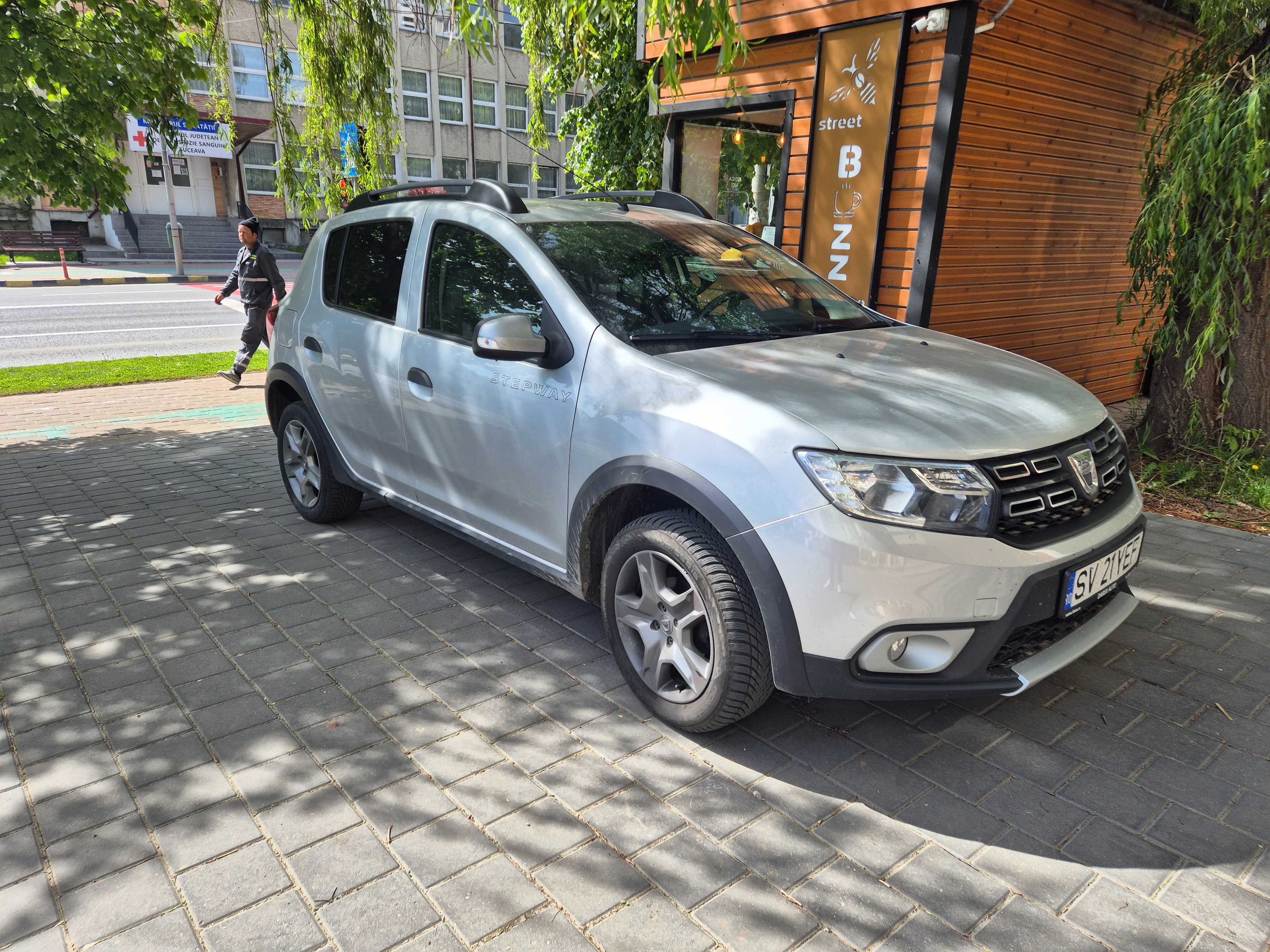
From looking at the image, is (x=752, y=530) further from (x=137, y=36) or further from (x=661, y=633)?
(x=137, y=36)

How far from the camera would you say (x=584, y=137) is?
11.1 m

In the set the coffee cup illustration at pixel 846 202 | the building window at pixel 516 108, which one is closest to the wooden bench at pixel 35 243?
the building window at pixel 516 108

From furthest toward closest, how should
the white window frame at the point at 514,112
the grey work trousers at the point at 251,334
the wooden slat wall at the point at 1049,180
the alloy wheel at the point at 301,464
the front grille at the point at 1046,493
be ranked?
the white window frame at the point at 514,112
the grey work trousers at the point at 251,334
the wooden slat wall at the point at 1049,180
the alloy wheel at the point at 301,464
the front grille at the point at 1046,493

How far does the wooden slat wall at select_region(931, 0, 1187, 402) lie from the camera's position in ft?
20.0

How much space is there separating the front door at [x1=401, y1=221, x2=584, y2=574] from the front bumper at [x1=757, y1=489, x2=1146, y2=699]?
1.08m

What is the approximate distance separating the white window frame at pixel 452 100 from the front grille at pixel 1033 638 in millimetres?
38417

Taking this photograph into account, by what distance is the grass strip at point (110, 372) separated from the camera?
33.4 ft

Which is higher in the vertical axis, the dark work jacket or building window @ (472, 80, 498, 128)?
building window @ (472, 80, 498, 128)

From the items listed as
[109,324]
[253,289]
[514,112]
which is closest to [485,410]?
[253,289]

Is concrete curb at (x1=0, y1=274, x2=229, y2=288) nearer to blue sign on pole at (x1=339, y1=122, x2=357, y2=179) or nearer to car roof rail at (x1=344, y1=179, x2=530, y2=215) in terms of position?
blue sign on pole at (x1=339, y1=122, x2=357, y2=179)

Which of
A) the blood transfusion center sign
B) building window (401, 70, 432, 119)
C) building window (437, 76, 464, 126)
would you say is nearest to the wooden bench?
building window (401, 70, 432, 119)

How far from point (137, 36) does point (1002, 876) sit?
26.3 feet

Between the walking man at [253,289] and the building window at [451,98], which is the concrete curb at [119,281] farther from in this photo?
the walking man at [253,289]

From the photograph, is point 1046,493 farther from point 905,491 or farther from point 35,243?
point 35,243
